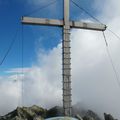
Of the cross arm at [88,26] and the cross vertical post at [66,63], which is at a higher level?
the cross arm at [88,26]

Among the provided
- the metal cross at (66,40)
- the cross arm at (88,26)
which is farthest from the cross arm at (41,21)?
the cross arm at (88,26)

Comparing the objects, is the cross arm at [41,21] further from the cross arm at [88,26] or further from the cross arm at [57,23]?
the cross arm at [88,26]

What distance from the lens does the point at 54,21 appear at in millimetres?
18406

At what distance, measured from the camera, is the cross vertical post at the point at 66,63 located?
1731 cm

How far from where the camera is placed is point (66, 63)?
58.3ft

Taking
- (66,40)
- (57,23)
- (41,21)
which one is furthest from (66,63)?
(41,21)

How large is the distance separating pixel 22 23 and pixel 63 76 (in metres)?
4.61

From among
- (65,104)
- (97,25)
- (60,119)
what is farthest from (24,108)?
(60,119)

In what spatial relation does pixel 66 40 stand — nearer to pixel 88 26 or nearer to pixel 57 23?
pixel 57 23

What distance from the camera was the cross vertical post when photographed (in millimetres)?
17312

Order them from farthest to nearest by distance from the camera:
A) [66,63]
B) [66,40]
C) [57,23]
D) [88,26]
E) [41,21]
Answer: [88,26], [57,23], [41,21], [66,40], [66,63]

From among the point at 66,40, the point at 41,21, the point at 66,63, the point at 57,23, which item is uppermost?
the point at 41,21

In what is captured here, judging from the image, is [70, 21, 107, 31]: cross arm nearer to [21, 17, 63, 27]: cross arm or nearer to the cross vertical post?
the cross vertical post

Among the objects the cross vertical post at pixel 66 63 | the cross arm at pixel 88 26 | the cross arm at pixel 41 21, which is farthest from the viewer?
the cross arm at pixel 88 26
